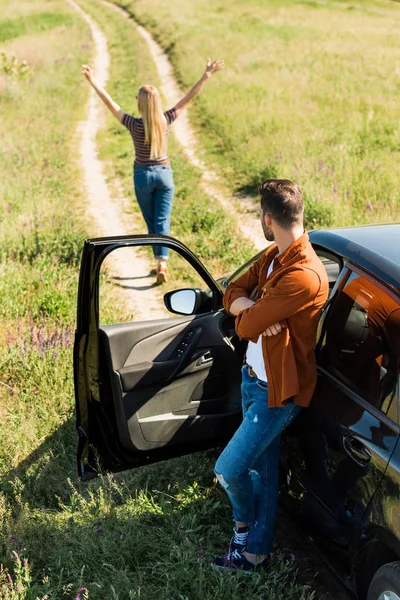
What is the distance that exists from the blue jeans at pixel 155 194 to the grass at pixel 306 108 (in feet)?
7.85

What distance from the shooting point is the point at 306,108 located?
51.2 feet

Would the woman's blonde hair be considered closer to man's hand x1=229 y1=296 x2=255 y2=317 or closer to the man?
the man

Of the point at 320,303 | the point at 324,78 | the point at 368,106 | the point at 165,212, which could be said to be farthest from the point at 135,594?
the point at 324,78

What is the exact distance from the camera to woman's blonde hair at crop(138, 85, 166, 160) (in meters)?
7.35

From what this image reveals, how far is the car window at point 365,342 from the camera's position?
9.75 feet

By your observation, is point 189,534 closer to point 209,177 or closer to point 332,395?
point 332,395

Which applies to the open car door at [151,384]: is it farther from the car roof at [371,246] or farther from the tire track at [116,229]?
the tire track at [116,229]

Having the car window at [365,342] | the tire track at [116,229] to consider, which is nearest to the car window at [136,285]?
the tire track at [116,229]

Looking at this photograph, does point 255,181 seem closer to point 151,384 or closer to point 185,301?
point 185,301

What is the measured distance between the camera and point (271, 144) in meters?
12.9

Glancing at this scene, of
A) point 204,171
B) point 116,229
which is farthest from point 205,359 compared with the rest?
point 204,171

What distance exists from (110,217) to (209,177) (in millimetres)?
2574

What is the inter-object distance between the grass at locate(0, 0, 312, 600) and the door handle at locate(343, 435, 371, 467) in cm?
83

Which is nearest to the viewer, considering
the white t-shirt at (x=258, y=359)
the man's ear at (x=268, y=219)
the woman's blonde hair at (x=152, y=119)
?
the man's ear at (x=268, y=219)
